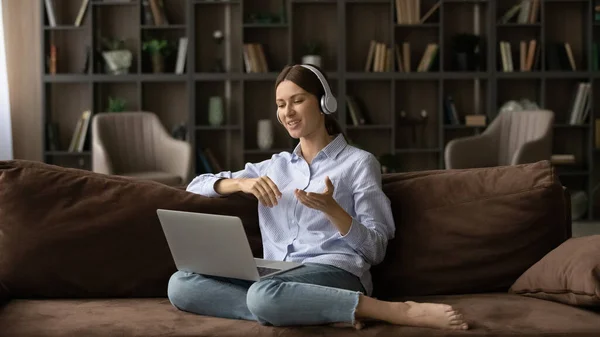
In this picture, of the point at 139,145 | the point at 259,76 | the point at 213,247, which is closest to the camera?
the point at 213,247

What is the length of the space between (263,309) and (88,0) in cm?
526

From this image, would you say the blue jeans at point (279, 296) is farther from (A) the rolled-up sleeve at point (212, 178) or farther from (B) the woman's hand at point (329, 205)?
(A) the rolled-up sleeve at point (212, 178)

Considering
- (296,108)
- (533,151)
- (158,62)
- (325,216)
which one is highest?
(158,62)

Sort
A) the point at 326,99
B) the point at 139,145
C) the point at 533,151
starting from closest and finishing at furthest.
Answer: the point at 326,99 → the point at 533,151 → the point at 139,145

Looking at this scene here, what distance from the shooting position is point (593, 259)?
7.34 ft

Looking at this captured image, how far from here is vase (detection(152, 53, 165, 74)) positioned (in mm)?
6902

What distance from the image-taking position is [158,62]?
6.91 metres

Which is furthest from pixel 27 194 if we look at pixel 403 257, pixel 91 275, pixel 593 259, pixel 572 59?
pixel 572 59

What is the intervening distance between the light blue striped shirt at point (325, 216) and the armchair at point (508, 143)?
3678 mm

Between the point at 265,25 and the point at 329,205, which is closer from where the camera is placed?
the point at 329,205

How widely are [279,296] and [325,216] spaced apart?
39 cm

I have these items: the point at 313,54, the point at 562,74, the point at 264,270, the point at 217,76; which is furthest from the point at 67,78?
the point at 264,270

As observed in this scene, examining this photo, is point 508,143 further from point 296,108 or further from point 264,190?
point 264,190

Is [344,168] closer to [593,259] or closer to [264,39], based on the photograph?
[593,259]
